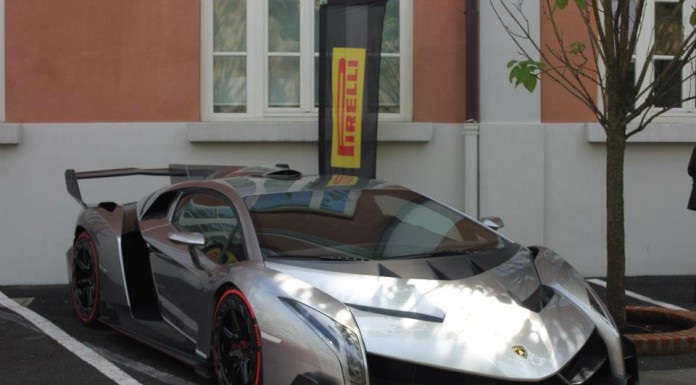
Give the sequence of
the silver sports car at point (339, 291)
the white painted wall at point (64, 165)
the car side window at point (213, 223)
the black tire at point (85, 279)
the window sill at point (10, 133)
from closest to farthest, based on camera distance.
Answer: the silver sports car at point (339, 291), the car side window at point (213, 223), the black tire at point (85, 279), the window sill at point (10, 133), the white painted wall at point (64, 165)

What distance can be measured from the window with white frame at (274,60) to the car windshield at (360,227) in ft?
12.4

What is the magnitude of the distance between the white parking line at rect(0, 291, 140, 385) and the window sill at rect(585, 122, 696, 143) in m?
5.55

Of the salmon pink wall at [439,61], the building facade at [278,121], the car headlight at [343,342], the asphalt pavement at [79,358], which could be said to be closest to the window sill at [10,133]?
the building facade at [278,121]

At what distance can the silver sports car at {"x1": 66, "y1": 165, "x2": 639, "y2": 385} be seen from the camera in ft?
13.9

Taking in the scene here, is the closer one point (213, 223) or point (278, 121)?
point (213, 223)

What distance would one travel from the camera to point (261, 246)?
5066 millimetres

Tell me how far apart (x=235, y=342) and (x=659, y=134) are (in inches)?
243

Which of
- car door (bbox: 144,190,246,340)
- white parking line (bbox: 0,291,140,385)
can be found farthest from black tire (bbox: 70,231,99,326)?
car door (bbox: 144,190,246,340)

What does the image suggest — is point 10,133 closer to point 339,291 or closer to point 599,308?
point 339,291

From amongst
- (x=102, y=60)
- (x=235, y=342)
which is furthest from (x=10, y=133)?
(x=235, y=342)

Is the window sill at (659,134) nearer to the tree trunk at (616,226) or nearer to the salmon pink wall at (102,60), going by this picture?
the tree trunk at (616,226)

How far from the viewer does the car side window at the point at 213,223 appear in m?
5.25

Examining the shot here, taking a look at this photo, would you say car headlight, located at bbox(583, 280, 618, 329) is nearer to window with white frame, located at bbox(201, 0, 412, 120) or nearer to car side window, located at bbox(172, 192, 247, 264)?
car side window, located at bbox(172, 192, 247, 264)

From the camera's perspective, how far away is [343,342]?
421cm
